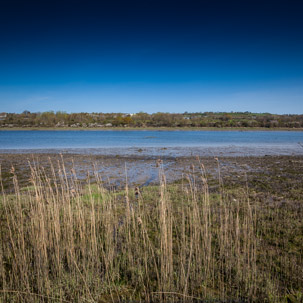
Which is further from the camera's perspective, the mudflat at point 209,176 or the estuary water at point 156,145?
the estuary water at point 156,145

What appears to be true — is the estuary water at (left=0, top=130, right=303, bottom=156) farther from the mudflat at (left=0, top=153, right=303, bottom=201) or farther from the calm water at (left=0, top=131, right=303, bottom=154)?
the mudflat at (left=0, top=153, right=303, bottom=201)

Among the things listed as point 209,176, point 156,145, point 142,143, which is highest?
point 142,143

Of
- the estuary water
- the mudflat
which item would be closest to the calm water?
the estuary water

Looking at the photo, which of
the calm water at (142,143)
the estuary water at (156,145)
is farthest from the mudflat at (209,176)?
the calm water at (142,143)

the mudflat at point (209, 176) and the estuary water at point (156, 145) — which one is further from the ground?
the estuary water at point (156, 145)

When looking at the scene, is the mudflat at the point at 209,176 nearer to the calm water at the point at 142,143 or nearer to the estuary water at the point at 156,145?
the estuary water at the point at 156,145

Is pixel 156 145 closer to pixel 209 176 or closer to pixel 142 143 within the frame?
pixel 142 143

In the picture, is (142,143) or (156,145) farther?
(142,143)

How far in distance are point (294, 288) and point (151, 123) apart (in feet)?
273

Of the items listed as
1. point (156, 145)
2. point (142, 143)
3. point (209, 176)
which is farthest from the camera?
point (142, 143)

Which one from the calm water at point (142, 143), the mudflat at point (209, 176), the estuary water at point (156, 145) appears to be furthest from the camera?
the calm water at point (142, 143)

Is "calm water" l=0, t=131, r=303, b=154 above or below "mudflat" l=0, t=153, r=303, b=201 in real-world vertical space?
above

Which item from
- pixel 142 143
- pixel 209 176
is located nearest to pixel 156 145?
pixel 142 143

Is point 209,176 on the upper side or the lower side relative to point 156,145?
lower
